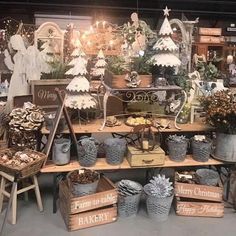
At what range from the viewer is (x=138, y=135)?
10.5 ft

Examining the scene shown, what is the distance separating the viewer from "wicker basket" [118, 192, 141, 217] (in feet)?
9.69

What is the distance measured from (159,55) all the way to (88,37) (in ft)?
7.94

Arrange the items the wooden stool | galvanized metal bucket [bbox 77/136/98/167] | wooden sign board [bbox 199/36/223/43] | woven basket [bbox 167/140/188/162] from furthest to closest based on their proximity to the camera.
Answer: wooden sign board [bbox 199/36/223/43]
woven basket [bbox 167/140/188/162]
galvanized metal bucket [bbox 77/136/98/167]
the wooden stool

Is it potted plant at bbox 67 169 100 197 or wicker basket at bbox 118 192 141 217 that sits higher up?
potted plant at bbox 67 169 100 197

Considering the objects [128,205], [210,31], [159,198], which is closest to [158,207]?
[159,198]

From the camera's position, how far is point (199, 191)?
303 cm

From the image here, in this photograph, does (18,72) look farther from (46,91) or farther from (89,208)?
(89,208)

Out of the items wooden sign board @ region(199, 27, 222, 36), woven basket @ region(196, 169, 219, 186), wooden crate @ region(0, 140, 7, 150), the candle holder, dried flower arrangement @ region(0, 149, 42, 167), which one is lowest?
woven basket @ region(196, 169, 219, 186)

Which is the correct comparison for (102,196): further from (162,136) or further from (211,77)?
(211,77)

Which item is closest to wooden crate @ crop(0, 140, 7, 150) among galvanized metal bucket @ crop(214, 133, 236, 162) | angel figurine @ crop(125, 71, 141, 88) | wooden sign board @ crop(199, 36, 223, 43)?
angel figurine @ crop(125, 71, 141, 88)

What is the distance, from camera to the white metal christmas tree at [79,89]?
3.14 m

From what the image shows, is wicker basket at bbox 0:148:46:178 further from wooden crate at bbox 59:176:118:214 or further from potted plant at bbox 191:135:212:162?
potted plant at bbox 191:135:212:162

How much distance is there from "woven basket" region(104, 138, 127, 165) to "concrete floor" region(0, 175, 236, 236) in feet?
1.70

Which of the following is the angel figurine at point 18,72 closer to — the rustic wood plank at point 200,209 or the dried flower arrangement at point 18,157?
the dried flower arrangement at point 18,157
